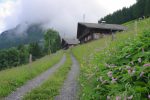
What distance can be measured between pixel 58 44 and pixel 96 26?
6972 centimetres

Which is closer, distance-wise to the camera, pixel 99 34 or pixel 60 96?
pixel 60 96

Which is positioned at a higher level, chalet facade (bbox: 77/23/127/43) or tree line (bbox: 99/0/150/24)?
tree line (bbox: 99/0/150/24)

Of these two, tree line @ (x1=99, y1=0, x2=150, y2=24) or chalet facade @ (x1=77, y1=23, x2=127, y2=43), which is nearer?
chalet facade @ (x1=77, y1=23, x2=127, y2=43)

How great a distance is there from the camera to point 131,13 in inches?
4582

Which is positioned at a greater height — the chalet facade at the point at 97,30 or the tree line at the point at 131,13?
the tree line at the point at 131,13

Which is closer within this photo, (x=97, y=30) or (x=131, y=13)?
(x=97, y=30)

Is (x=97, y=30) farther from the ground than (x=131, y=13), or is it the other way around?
(x=131, y=13)

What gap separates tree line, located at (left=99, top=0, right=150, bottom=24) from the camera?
9753 cm

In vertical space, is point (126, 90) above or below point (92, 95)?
above

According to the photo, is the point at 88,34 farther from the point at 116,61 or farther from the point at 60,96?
the point at 116,61

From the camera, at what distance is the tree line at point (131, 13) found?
97.5 m

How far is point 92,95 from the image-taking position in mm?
6801

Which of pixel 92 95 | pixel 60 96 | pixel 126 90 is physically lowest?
pixel 60 96

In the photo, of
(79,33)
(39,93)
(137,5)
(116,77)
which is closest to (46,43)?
(79,33)
